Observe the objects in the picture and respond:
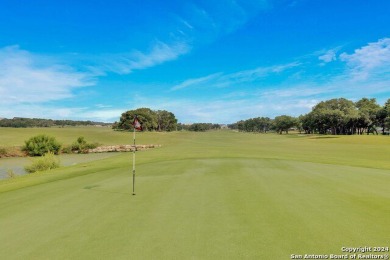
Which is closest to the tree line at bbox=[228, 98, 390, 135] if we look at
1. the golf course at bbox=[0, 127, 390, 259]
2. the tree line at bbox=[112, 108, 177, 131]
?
the tree line at bbox=[112, 108, 177, 131]

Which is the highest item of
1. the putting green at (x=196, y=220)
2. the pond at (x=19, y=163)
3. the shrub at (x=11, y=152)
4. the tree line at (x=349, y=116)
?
the tree line at (x=349, y=116)

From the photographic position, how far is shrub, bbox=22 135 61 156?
53625mm

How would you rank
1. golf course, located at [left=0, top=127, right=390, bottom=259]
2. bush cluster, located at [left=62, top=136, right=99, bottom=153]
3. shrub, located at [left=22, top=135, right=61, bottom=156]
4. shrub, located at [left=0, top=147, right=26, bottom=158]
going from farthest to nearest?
bush cluster, located at [left=62, top=136, right=99, bottom=153]
shrub, located at [left=22, top=135, right=61, bottom=156]
shrub, located at [left=0, top=147, right=26, bottom=158]
golf course, located at [left=0, top=127, right=390, bottom=259]

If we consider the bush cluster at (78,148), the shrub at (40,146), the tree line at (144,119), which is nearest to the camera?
the shrub at (40,146)

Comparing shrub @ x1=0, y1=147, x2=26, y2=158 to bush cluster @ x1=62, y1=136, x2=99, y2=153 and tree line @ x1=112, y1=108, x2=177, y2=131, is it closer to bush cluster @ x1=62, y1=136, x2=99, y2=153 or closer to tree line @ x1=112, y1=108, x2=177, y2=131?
bush cluster @ x1=62, y1=136, x2=99, y2=153

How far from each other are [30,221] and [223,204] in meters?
5.47

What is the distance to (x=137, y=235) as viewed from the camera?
21.4ft

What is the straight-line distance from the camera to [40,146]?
178 ft

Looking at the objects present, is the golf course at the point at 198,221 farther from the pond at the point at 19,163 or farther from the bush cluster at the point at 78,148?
the bush cluster at the point at 78,148

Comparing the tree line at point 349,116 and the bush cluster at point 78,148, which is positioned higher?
the tree line at point 349,116

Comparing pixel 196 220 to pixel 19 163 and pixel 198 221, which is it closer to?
pixel 198 221

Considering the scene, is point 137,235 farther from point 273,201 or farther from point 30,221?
point 273,201

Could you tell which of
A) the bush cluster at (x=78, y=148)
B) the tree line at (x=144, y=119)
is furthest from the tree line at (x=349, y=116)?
the bush cluster at (x=78, y=148)

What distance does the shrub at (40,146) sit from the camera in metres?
53.6
